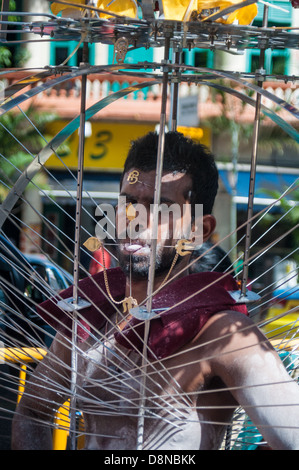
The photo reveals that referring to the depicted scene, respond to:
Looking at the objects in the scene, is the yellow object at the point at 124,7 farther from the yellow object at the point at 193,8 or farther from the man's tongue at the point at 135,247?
the man's tongue at the point at 135,247

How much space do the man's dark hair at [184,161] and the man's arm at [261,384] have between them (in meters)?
0.36

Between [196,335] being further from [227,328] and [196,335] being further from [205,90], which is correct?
[205,90]

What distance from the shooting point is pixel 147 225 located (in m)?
1.45

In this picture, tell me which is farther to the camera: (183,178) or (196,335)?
(183,178)

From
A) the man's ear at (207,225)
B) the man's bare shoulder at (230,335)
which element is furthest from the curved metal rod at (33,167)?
the man's bare shoulder at (230,335)

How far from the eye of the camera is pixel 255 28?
4.17 ft

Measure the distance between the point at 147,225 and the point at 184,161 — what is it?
0.19m

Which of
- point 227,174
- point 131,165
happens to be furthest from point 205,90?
point 131,165

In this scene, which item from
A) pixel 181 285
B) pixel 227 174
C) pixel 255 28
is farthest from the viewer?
pixel 227 174

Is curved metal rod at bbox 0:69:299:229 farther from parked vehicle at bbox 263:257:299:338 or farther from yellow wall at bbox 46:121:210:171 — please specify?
yellow wall at bbox 46:121:210:171

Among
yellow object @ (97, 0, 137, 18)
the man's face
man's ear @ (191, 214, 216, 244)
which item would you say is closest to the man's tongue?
the man's face

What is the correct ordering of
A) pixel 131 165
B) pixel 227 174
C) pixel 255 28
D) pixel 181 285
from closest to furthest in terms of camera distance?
pixel 255 28
pixel 181 285
pixel 131 165
pixel 227 174
